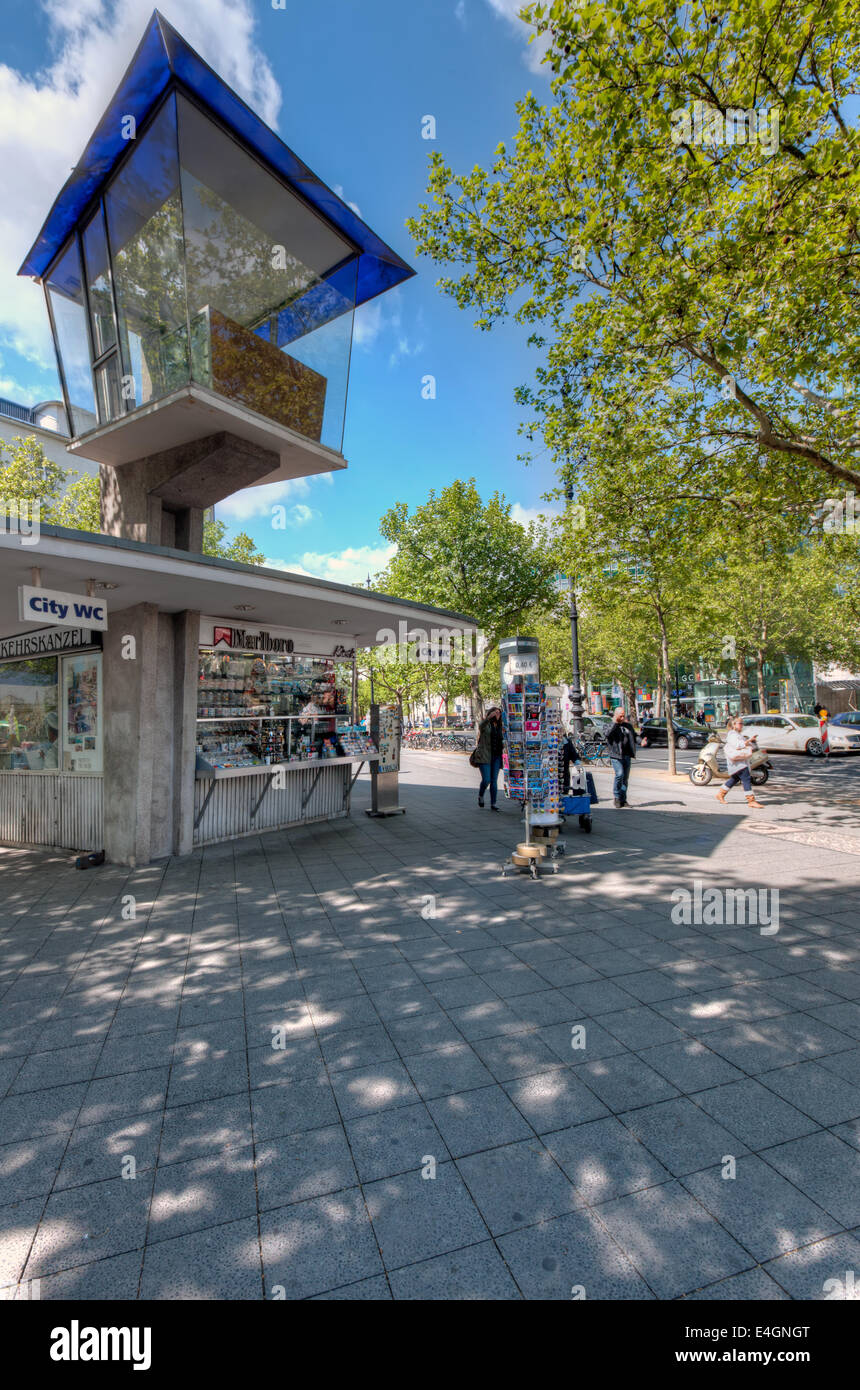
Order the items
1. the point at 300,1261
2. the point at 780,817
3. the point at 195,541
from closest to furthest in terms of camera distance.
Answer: the point at 300,1261
the point at 195,541
the point at 780,817

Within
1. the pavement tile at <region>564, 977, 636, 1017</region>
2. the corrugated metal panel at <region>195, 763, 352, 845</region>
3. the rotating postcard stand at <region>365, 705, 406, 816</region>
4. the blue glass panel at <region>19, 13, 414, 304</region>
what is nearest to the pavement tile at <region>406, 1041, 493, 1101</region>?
the pavement tile at <region>564, 977, 636, 1017</region>

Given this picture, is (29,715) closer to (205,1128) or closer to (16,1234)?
(205,1128)

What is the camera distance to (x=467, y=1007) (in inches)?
159

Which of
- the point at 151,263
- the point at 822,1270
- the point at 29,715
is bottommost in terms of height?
the point at 822,1270

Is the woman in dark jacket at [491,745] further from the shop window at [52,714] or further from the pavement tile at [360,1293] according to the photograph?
the pavement tile at [360,1293]

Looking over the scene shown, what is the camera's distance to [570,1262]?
2152 millimetres

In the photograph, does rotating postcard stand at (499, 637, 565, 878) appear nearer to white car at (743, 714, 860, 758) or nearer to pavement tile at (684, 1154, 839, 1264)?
pavement tile at (684, 1154, 839, 1264)

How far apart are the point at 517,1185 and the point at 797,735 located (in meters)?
24.8

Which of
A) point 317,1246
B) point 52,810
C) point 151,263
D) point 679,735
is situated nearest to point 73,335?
point 151,263

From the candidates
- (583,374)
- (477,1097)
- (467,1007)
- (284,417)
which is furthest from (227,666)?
(583,374)

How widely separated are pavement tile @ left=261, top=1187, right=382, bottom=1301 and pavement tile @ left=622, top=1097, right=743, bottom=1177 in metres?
1.31

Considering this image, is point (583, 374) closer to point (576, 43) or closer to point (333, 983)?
point (576, 43)

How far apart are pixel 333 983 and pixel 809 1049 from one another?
3.04 metres

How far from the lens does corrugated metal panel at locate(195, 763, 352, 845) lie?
9.17 m
